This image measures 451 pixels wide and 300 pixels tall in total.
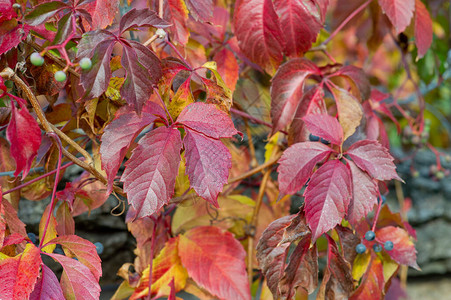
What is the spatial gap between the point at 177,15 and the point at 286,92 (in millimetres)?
233

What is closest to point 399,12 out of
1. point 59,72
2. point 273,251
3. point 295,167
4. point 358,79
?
point 358,79

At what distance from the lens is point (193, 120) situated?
60 cm

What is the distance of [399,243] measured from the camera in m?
Result: 0.82

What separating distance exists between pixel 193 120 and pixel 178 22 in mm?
185

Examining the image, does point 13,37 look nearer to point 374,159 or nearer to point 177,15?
point 177,15

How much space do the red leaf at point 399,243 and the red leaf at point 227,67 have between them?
0.39m

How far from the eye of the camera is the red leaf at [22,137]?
1.67 feet

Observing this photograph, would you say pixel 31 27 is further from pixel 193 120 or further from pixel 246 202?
pixel 246 202

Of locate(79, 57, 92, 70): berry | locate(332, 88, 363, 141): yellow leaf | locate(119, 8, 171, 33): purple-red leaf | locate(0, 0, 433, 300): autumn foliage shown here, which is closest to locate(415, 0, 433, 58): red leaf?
locate(0, 0, 433, 300): autumn foliage

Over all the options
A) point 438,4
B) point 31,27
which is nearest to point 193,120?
point 31,27

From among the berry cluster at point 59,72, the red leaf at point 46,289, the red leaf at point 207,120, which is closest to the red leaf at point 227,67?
the red leaf at point 207,120

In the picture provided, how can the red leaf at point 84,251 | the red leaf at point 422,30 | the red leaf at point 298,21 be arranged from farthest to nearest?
the red leaf at point 422,30 → the red leaf at point 298,21 → the red leaf at point 84,251

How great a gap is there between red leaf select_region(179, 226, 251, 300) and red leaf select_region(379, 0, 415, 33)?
505 millimetres

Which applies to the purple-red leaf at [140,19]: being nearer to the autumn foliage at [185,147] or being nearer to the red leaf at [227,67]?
the autumn foliage at [185,147]
